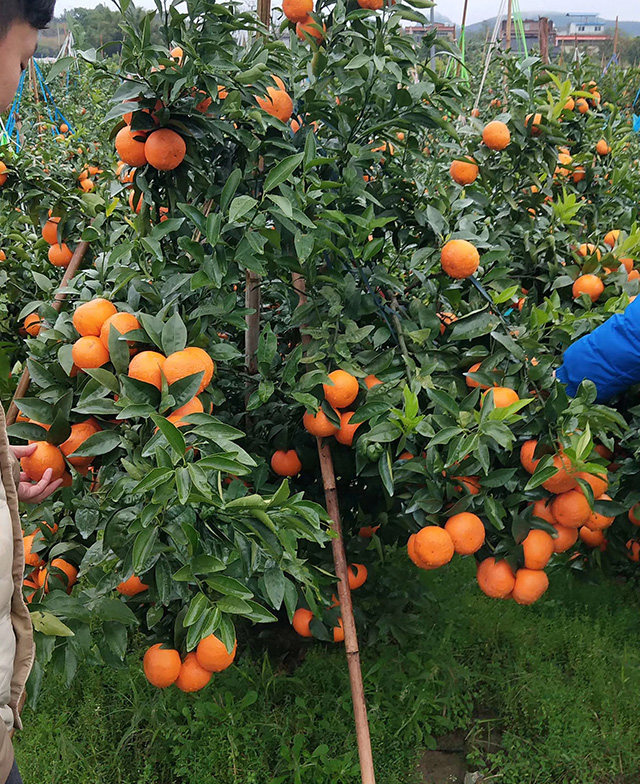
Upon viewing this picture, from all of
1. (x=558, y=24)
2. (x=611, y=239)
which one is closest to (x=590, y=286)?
(x=611, y=239)

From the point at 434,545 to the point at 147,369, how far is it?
0.56 metres

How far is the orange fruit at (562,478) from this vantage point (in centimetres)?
122

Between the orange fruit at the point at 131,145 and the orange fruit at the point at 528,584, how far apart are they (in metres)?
0.99

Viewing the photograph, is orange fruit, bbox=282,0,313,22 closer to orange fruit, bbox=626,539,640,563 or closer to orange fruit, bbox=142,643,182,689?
orange fruit, bbox=142,643,182,689

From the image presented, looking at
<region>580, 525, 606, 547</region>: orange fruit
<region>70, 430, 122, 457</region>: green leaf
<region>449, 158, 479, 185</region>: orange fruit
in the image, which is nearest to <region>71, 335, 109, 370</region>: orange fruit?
<region>70, 430, 122, 457</region>: green leaf

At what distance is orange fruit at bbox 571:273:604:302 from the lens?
1678mm

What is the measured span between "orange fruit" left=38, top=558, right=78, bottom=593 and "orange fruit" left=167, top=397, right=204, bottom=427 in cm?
38

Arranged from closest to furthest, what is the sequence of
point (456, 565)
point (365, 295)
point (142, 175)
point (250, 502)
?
point (250, 502) → point (142, 175) → point (365, 295) → point (456, 565)

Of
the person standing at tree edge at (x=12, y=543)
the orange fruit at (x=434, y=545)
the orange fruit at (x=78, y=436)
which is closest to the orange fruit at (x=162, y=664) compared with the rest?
the person standing at tree edge at (x=12, y=543)

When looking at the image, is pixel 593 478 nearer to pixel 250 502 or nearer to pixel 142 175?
pixel 250 502

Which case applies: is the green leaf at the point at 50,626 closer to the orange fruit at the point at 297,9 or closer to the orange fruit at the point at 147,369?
the orange fruit at the point at 147,369

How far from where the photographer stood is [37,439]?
1.16m

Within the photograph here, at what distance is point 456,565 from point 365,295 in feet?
4.95

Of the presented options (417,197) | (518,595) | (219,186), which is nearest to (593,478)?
(518,595)
